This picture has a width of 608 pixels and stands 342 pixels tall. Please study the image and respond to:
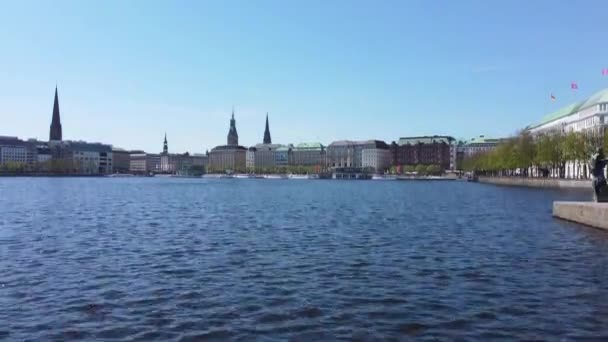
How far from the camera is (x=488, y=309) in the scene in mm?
14922

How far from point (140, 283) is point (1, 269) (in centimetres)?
615

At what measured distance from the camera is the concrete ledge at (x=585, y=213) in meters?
32.8

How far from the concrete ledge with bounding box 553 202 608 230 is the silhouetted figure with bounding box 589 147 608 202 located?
256cm

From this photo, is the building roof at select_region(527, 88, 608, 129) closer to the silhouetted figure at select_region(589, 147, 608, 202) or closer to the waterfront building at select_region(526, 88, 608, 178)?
the waterfront building at select_region(526, 88, 608, 178)

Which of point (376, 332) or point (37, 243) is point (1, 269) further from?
point (376, 332)

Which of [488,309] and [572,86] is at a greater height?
[572,86]

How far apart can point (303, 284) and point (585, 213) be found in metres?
24.9

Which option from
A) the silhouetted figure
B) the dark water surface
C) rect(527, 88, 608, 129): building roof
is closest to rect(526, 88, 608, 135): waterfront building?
rect(527, 88, 608, 129): building roof

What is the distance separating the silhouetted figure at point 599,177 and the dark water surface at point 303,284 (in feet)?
24.7

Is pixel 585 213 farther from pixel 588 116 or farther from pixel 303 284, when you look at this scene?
pixel 588 116

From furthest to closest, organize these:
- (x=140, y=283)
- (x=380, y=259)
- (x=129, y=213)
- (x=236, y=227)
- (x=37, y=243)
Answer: (x=129, y=213) → (x=236, y=227) → (x=37, y=243) → (x=380, y=259) → (x=140, y=283)

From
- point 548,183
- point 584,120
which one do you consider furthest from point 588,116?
point 548,183

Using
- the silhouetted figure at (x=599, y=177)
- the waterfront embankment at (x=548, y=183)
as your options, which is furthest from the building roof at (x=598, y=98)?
the silhouetted figure at (x=599, y=177)

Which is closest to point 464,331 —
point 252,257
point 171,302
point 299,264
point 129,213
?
point 171,302
